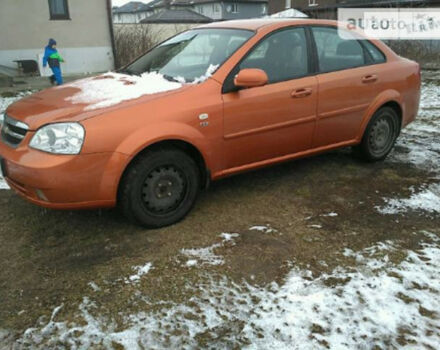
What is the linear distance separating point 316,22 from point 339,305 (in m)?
3.00

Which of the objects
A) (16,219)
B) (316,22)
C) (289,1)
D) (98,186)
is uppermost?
(289,1)

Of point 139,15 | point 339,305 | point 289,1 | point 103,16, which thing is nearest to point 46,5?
point 103,16

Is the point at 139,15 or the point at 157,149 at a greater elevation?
the point at 139,15

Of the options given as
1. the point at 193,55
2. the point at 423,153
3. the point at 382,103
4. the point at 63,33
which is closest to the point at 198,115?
the point at 193,55

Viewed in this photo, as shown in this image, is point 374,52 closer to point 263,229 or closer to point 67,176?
point 263,229

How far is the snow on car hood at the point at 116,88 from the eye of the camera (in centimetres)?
335

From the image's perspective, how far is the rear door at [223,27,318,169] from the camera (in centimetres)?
368

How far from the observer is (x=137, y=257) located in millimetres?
3129

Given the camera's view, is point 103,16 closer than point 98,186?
No

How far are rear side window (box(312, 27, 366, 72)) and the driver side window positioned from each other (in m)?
0.20

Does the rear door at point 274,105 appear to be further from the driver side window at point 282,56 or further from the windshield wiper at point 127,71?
the windshield wiper at point 127,71

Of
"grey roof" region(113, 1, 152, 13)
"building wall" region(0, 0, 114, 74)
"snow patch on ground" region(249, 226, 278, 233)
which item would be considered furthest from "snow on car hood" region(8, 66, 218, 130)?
"grey roof" region(113, 1, 152, 13)

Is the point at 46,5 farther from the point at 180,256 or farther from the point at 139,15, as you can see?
the point at 139,15

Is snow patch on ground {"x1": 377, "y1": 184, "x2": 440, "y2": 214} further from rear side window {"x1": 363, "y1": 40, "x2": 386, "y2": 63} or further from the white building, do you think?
the white building
